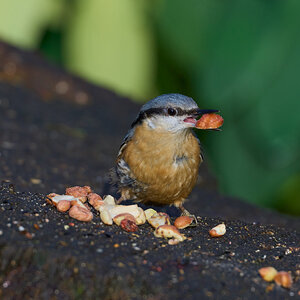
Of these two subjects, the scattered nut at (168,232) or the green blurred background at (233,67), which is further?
the green blurred background at (233,67)

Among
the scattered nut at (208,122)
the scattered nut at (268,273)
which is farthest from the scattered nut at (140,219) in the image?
the scattered nut at (268,273)

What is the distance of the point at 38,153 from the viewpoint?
18.3ft

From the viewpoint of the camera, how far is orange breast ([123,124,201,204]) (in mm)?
3270

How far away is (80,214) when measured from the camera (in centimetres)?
266

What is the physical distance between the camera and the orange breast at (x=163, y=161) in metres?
3.27

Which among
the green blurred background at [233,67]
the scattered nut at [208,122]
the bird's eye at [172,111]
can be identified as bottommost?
the green blurred background at [233,67]

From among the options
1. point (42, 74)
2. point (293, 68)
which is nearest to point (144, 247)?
point (293, 68)

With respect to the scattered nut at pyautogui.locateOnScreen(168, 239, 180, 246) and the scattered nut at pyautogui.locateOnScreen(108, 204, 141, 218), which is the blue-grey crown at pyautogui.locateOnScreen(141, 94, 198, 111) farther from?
the scattered nut at pyautogui.locateOnScreen(168, 239, 180, 246)

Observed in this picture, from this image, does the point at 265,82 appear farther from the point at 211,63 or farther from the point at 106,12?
the point at 106,12

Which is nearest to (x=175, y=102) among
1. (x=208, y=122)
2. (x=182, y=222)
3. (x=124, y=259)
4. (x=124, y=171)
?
(x=208, y=122)

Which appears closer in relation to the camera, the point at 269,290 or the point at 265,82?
the point at 269,290

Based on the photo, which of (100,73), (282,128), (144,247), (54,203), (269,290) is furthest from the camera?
(100,73)

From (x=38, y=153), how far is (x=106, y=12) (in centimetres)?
390

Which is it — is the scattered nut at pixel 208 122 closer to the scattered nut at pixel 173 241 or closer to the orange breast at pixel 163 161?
the orange breast at pixel 163 161
